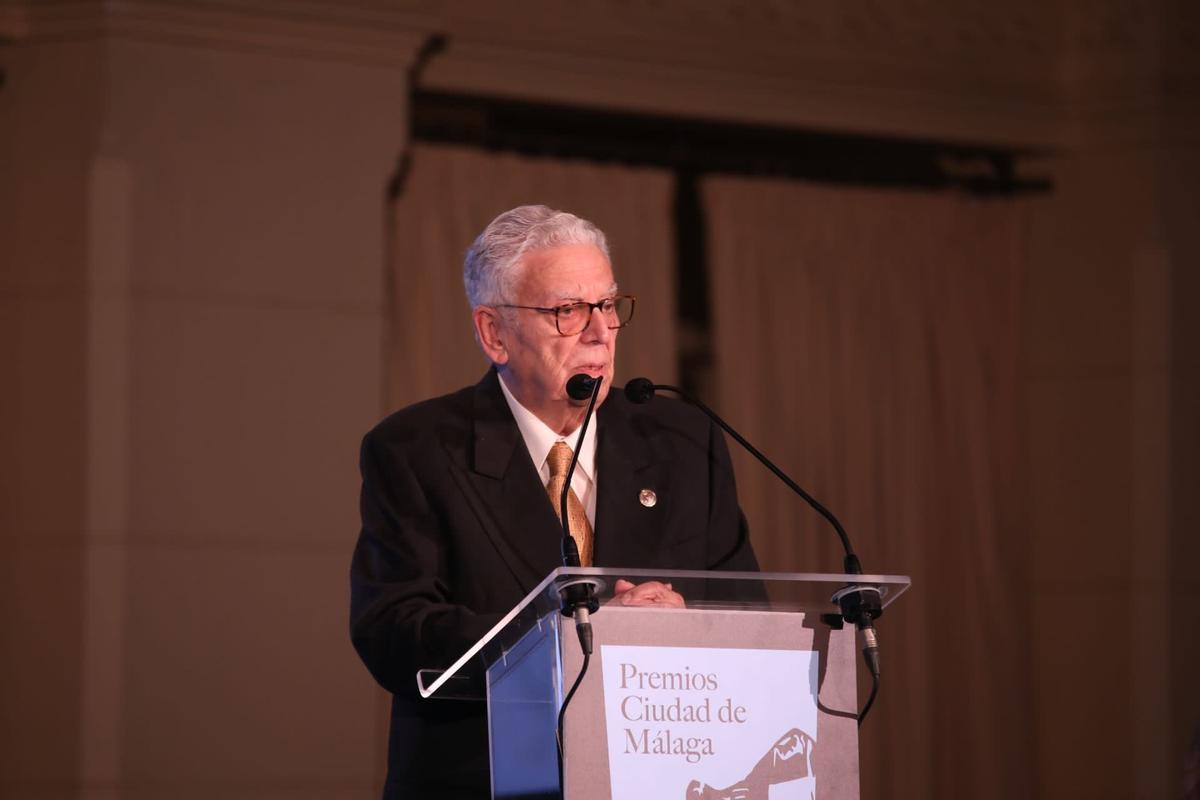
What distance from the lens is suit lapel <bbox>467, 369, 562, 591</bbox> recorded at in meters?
2.72

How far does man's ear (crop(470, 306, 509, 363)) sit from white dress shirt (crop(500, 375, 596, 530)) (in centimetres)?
9

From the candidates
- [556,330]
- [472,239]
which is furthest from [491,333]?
[472,239]

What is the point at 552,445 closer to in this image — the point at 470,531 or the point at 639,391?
the point at 470,531

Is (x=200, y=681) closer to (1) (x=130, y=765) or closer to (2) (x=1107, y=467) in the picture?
(1) (x=130, y=765)

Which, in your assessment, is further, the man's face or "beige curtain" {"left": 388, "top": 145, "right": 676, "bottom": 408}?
"beige curtain" {"left": 388, "top": 145, "right": 676, "bottom": 408}

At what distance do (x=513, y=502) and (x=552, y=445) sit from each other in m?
0.16

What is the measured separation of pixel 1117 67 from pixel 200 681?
12.7 feet

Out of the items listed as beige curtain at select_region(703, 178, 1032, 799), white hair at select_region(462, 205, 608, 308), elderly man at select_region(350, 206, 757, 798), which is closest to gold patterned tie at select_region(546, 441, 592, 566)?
elderly man at select_region(350, 206, 757, 798)

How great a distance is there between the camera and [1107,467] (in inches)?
246

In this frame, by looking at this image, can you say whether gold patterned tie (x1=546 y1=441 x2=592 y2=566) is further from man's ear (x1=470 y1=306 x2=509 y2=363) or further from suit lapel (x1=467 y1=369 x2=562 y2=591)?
man's ear (x1=470 y1=306 x2=509 y2=363)

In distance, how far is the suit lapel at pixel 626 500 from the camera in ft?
9.03

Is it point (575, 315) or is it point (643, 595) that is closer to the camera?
point (643, 595)

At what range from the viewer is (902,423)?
628cm

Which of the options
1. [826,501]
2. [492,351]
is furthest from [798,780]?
[826,501]
